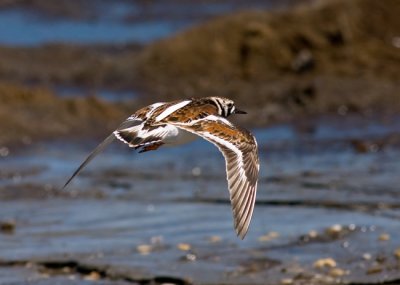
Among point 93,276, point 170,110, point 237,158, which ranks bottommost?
point 93,276

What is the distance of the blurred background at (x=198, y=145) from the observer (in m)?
9.54

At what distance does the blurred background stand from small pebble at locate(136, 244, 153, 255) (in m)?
0.02

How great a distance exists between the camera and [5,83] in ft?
51.8

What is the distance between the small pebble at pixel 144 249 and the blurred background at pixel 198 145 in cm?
2

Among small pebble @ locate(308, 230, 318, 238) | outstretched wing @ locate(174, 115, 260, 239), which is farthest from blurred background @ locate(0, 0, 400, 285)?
outstretched wing @ locate(174, 115, 260, 239)

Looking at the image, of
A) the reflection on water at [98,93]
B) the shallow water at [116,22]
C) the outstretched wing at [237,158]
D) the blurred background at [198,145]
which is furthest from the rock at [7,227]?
the shallow water at [116,22]

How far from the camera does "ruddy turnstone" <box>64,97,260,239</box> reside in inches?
292

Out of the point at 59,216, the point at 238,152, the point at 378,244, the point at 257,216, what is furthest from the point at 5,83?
the point at 238,152

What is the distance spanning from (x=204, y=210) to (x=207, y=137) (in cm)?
336

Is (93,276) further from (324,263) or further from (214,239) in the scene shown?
(324,263)

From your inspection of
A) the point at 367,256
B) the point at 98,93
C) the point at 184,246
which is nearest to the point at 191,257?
the point at 184,246

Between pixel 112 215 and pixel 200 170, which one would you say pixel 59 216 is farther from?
pixel 200 170

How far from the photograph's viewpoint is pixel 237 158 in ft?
24.9

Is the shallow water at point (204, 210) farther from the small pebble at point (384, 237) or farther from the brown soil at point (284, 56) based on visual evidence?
the brown soil at point (284, 56)
